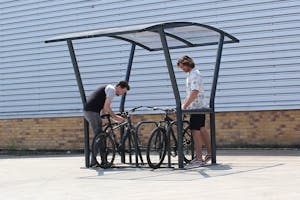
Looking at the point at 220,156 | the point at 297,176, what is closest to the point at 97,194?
the point at 297,176

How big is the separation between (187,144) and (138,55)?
4.90 m

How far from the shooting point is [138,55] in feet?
58.2

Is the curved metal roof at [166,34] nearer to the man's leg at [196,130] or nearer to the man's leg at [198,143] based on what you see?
the man's leg at [196,130]

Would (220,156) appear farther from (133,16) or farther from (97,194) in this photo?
(97,194)

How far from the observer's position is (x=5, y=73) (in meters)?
20.3

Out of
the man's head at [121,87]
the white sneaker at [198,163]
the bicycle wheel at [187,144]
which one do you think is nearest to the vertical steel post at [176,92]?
the white sneaker at [198,163]

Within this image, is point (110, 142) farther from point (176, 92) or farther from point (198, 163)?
point (176, 92)

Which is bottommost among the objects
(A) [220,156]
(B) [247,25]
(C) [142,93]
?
(A) [220,156]

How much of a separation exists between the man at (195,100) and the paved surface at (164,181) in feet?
1.25

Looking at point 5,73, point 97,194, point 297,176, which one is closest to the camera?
point 97,194

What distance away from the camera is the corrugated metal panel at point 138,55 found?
15602 mm

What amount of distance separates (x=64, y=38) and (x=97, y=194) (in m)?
4.26

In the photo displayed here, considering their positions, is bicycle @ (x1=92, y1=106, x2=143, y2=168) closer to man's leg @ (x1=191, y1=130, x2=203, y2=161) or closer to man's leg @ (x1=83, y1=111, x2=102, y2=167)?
man's leg @ (x1=83, y1=111, x2=102, y2=167)

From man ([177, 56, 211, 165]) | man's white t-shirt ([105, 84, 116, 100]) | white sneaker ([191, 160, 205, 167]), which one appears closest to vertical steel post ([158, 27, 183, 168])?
man ([177, 56, 211, 165])
